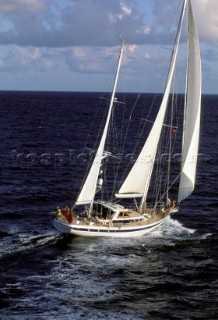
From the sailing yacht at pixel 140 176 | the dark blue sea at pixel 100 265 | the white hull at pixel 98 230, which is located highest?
the sailing yacht at pixel 140 176

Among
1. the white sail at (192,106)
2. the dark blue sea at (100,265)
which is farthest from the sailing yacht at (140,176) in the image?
the dark blue sea at (100,265)

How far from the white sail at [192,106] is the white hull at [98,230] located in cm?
727

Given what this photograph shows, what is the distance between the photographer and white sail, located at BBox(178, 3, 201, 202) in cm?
4838

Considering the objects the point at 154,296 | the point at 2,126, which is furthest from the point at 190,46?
the point at 2,126

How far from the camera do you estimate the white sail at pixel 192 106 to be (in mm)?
48375

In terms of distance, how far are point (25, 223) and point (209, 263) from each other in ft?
66.4

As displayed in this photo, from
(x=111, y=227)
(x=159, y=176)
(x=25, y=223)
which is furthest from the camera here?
(x=159, y=176)

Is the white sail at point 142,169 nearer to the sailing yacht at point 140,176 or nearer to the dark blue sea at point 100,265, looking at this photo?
the sailing yacht at point 140,176

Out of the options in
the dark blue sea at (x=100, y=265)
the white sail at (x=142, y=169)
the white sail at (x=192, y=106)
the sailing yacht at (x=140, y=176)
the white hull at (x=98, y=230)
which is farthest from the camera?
the white sail at (x=142, y=169)

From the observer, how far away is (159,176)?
79500mm

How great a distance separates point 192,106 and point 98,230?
15059 millimetres

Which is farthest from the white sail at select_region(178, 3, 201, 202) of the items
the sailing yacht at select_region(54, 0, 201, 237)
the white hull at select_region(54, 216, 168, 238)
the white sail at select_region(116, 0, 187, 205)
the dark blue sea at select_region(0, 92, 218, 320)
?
the dark blue sea at select_region(0, 92, 218, 320)

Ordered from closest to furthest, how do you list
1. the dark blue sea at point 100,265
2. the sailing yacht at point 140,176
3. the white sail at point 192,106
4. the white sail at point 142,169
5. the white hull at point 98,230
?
the dark blue sea at point 100,265 < the white hull at point 98,230 < the sailing yacht at point 140,176 < the white sail at point 192,106 < the white sail at point 142,169

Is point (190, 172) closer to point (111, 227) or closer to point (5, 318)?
point (111, 227)
